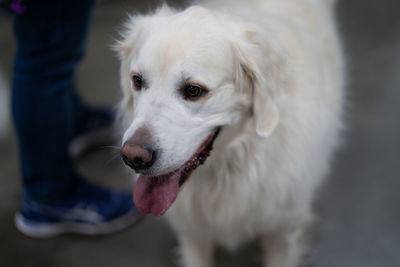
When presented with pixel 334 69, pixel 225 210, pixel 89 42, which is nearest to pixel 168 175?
pixel 225 210

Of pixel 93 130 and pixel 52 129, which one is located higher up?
pixel 52 129

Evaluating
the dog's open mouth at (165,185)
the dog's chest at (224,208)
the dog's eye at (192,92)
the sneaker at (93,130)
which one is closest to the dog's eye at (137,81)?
the dog's eye at (192,92)

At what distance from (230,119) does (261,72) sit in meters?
0.16

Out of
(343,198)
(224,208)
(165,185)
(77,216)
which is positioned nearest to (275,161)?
(224,208)

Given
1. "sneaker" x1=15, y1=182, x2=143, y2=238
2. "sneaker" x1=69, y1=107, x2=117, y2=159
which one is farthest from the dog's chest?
"sneaker" x1=69, y1=107, x2=117, y2=159

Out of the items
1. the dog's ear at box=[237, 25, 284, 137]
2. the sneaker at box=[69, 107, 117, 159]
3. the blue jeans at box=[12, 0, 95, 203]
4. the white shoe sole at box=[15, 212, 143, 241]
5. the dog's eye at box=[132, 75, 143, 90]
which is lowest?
the white shoe sole at box=[15, 212, 143, 241]

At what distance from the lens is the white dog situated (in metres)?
1.01

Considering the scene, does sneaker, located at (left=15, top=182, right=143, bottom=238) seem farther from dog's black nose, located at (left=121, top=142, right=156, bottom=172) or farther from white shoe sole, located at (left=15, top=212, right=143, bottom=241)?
dog's black nose, located at (left=121, top=142, right=156, bottom=172)

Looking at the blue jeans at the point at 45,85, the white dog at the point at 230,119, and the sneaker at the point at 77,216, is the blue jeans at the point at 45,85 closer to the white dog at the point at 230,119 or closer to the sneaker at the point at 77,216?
the sneaker at the point at 77,216

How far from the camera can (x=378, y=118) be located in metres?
2.15

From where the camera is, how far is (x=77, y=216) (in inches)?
68.7

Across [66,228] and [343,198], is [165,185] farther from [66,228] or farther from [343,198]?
[343,198]

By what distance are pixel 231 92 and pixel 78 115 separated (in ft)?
4.28

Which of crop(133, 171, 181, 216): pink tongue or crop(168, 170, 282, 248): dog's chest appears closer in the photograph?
crop(133, 171, 181, 216): pink tongue
